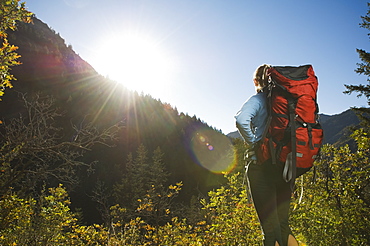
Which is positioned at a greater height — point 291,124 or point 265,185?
point 291,124

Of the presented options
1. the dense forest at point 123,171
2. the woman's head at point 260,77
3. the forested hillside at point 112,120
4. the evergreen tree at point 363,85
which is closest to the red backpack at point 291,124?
the woman's head at point 260,77

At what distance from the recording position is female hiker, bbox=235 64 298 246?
5.51 ft

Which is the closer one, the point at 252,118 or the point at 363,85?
the point at 252,118

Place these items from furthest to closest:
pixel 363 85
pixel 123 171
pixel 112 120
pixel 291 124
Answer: pixel 112 120, pixel 123 171, pixel 363 85, pixel 291 124

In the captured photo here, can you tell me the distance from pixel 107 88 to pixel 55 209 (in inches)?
2142

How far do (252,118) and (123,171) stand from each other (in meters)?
37.7

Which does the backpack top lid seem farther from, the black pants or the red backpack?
the black pants

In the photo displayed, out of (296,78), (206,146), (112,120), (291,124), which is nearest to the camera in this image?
(291,124)

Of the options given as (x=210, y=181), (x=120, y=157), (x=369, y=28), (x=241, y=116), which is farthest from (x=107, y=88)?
(x=241, y=116)

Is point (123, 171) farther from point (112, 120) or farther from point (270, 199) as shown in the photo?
point (270, 199)

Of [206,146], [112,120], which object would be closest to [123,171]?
[112,120]

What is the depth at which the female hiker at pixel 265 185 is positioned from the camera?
1680 millimetres

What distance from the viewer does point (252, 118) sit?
1859mm

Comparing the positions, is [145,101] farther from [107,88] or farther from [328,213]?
[328,213]
